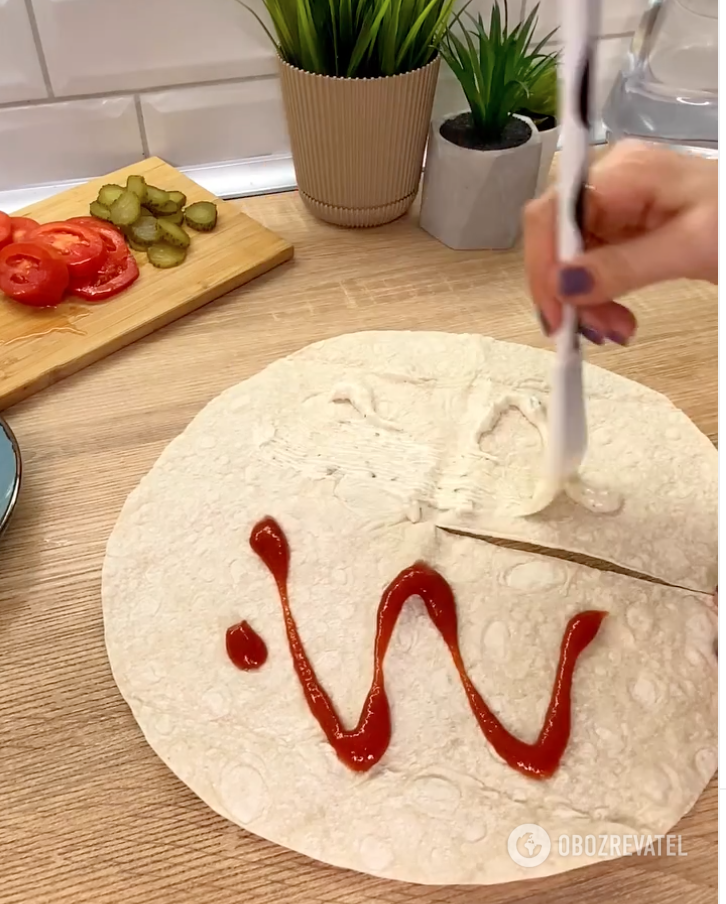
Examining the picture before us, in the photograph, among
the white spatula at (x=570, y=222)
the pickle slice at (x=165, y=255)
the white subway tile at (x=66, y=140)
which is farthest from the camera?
the white subway tile at (x=66, y=140)

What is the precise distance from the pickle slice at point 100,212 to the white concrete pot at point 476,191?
0.37 m

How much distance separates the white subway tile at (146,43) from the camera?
992mm

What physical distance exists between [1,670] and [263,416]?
31cm

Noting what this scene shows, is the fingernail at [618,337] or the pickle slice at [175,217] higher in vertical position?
the fingernail at [618,337]

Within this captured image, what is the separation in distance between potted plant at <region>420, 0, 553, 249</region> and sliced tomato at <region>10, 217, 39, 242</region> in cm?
46

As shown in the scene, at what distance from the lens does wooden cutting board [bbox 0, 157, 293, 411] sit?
33.6 inches

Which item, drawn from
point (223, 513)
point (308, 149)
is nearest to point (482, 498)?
point (223, 513)

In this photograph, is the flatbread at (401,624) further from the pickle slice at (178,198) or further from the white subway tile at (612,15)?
the white subway tile at (612,15)

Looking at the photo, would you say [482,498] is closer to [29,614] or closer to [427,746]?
[427,746]

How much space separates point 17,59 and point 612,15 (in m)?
0.75

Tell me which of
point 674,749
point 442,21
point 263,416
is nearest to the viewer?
point 674,749

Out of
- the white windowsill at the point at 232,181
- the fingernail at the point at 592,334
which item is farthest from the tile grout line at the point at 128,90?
the fingernail at the point at 592,334

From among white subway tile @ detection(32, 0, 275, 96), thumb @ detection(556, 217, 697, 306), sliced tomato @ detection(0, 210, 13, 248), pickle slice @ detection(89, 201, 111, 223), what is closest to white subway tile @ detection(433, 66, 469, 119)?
white subway tile @ detection(32, 0, 275, 96)

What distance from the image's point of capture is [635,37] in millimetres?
1119
